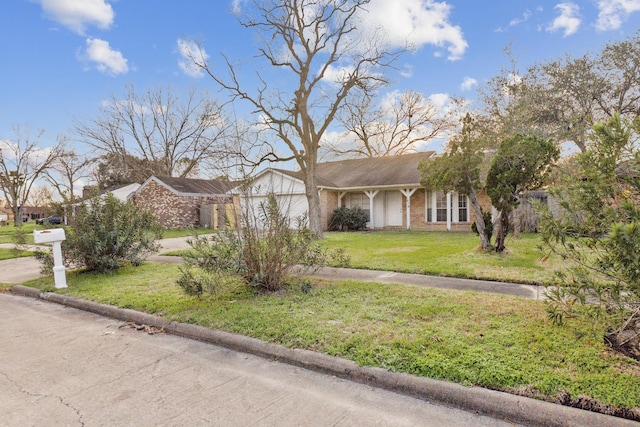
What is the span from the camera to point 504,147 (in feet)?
30.0

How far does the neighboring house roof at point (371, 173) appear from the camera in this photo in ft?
65.2

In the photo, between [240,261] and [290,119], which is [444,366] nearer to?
[240,261]

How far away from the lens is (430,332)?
3.88 metres

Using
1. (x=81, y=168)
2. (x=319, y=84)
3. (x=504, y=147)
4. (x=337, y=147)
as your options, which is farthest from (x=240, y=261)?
(x=81, y=168)

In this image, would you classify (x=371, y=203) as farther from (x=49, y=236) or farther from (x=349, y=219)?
(x=49, y=236)

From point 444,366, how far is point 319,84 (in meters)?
16.4

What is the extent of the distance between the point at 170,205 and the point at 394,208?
595 inches

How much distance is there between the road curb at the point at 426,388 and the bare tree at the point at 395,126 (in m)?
28.1

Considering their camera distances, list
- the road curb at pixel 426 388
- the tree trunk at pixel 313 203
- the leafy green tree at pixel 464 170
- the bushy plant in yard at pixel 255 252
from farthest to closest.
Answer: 1. the tree trunk at pixel 313 203
2. the leafy green tree at pixel 464 170
3. the bushy plant in yard at pixel 255 252
4. the road curb at pixel 426 388

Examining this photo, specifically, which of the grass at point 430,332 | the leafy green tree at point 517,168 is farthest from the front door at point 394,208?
the grass at point 430,332

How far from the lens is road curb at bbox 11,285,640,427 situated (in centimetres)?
249

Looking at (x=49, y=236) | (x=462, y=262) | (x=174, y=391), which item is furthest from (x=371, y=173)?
(x=174, y=391)

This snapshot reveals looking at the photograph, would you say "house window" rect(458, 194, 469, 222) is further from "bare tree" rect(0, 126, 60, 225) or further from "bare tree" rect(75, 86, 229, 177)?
"bare tree" rect(0, 126, 60, 225)

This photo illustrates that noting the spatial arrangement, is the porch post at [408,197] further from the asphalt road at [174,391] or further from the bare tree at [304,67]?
the asphalt road at [174,391]
